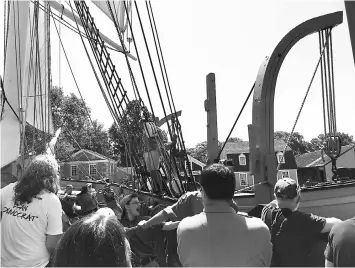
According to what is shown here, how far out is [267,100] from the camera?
5488mm

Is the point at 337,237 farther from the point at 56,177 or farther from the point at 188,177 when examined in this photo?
the point at 188,177

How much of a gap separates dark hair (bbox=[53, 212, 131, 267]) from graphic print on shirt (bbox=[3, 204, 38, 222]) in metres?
1.22

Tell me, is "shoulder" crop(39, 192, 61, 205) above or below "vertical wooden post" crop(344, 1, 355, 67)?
below

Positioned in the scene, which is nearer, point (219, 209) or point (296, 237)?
point (219, 209)

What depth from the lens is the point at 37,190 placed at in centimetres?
251

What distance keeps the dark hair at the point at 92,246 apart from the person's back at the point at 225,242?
21.7 inches

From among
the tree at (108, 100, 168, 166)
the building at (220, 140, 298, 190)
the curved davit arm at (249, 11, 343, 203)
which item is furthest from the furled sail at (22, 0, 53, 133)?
the building at (220, 140, 298, 190)

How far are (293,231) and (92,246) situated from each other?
5.40 ft

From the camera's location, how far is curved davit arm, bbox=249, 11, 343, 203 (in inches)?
211

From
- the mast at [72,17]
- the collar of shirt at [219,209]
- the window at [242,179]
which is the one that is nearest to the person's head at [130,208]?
the collar of shirt at [219,209]

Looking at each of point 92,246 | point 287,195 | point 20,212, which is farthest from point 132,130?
point 92,246

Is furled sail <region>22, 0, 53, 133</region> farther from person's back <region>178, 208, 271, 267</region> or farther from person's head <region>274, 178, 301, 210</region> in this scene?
person's back <region>178, 208, 271, 267</region>

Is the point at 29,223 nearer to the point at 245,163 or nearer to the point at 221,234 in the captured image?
the point at 221,234

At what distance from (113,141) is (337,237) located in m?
52.2
